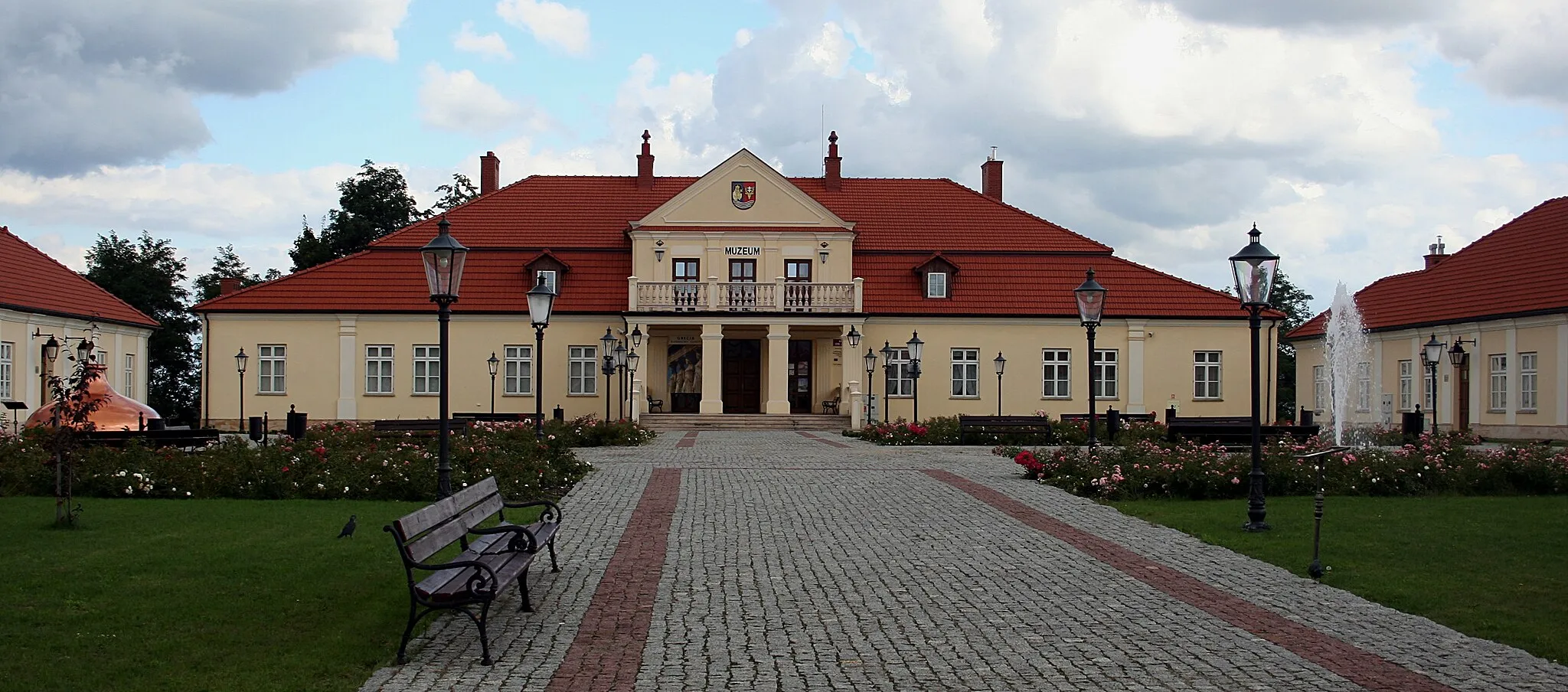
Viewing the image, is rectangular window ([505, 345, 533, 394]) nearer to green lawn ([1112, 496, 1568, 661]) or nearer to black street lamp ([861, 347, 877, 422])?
black street lamp ([861, 347, 877, 422])

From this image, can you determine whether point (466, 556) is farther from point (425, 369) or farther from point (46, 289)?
point (46, 289)

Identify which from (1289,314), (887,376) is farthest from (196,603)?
(1289,314)

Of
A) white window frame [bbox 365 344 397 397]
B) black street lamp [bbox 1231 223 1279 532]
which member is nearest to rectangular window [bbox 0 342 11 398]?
white window frame [bbox 365 344 397 397]

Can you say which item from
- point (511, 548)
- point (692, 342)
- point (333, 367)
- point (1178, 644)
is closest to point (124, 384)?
point (333, 367)

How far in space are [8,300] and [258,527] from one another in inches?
1082

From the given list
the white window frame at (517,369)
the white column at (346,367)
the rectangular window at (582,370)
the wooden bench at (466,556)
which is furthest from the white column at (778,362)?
the wooden bench at (466,556)

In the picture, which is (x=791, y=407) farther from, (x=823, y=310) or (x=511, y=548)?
(x=511, y=548)

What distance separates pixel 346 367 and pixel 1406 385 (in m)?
33.3

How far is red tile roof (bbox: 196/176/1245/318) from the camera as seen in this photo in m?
39.8

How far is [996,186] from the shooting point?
160 ft

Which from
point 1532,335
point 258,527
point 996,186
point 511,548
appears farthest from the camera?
point 996,186

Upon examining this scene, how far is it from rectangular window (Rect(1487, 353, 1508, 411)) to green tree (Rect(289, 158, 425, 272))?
46579 millimetres

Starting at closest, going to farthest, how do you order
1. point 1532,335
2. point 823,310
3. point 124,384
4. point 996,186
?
1. point 1532,335
2. point 823,310
3. point 124,384
4. point 996,186

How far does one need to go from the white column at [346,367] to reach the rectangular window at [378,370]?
0.43 meters
